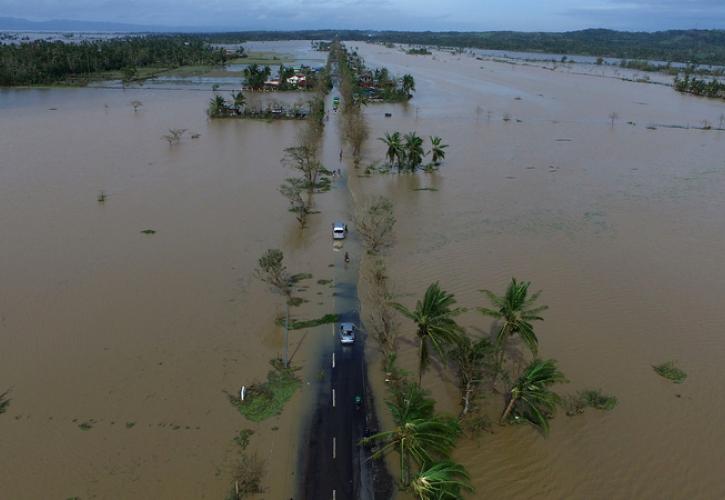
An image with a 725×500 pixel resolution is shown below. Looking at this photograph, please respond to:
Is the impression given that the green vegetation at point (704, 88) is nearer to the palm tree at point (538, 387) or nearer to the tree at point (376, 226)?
the tree at point (376, 226)

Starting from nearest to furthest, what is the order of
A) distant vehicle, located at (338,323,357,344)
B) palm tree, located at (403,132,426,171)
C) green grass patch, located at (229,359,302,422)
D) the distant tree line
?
green grass patch, located at (229,359,302,422)
distant vehicle, located at (338,323,357,344)
palm tree, located at (403,132,426,171)
the distant tree line

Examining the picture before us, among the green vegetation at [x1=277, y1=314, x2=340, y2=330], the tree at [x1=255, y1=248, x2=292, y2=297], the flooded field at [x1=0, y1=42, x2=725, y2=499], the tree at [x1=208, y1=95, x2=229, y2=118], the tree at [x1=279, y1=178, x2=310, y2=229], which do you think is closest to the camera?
the flooded field at [x1=0, y1=42, x2=725, y2=499]

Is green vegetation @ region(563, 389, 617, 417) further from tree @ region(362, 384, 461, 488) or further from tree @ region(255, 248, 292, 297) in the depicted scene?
tree @ region(255, 248, 292, 297)

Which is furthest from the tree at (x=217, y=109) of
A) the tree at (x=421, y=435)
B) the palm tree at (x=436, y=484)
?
the palm tree at (x=436, y=484)

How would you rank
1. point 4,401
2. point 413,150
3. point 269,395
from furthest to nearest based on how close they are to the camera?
point 413,150
point 269,395
point 4,401

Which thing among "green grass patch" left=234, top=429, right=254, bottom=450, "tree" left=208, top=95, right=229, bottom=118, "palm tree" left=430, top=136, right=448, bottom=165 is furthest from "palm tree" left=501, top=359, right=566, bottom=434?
"tree" left=208, top=95, right=229, bottom=118

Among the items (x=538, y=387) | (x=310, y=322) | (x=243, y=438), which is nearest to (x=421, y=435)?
(x=538, y=387)

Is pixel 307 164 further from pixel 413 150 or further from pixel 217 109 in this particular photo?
pixel 217 109
